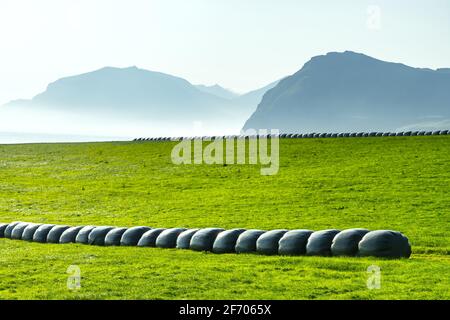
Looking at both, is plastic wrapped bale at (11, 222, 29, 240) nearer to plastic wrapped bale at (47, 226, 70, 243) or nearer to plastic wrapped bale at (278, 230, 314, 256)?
plastic wrapped bale at (47, 226, 70, 243)

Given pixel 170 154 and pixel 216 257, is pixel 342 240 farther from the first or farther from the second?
pixel 170 154

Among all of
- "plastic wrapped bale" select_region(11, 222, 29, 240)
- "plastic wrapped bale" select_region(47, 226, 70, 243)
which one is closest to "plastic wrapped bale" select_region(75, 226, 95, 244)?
"plastic wrapped bale" select_region(47, 226, 70, 243)

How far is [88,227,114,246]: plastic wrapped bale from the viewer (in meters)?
27.2

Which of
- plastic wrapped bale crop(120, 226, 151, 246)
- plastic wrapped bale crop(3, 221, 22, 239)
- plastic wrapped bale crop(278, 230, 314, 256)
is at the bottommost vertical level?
plastic wrapped bale crop(3, 221, 22, 239)

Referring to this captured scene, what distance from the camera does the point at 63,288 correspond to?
17531mm

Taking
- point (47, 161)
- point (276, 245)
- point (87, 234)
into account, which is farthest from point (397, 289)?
point (47, 161)

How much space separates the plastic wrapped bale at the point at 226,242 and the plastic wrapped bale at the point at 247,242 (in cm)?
25

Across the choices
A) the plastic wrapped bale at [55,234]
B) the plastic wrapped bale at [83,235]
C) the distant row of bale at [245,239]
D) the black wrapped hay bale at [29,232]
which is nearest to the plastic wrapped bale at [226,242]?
the distant row of bale at [245,239]

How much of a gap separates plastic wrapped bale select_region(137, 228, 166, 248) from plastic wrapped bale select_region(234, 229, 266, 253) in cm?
396

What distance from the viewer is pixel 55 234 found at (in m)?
28.8

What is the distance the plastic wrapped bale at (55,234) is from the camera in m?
28.6

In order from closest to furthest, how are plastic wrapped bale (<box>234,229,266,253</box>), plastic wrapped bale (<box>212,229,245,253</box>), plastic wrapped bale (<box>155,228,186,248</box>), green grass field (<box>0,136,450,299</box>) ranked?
1. green grass field (<box>0,136,450,299</box>)
2. plastic wrapped bale (<box>234,229,266,253</box>)
3. plastic wrapped bale (<box>212,229,245,253</box>)
4. plastic wrapped bale (<box>155,228,186,248</box>)

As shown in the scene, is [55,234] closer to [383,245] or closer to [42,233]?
[42,233]

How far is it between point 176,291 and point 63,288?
10.2 feet
